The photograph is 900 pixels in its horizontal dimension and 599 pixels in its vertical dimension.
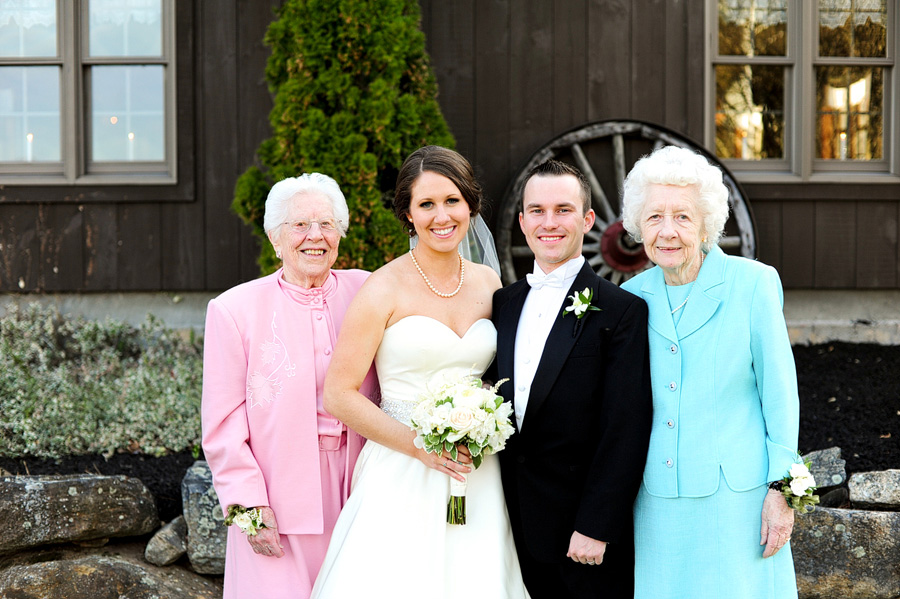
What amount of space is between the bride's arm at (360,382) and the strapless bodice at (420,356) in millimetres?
71

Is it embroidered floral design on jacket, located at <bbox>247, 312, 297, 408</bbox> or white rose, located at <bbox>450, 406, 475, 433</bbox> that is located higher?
embroidered floral design on jacket, located at <bbox>247, 312, 297, 408</bbox>

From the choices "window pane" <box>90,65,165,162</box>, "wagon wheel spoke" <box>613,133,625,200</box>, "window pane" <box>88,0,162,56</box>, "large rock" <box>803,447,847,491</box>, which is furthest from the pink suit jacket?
"window pane" <box>88,0,162,56</box>

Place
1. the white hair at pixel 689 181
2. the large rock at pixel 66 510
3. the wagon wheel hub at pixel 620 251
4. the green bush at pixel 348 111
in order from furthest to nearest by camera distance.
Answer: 1. the wagon wheel hub at pixel 620 251
2. the green bush at pixel 348 111
3. the large rock at pixel 66 510
4. the white hair at pixel 689 181

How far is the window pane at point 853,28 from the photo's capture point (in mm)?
6906

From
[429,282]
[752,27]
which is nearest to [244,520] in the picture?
[429,282]

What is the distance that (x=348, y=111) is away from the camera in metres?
5.26

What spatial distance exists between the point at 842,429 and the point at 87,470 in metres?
4.46

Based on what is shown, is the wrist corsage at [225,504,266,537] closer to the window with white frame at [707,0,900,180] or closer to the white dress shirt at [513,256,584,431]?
the white dress shirt at [513,256,584,431]

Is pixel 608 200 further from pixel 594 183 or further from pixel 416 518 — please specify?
pixel 416 518

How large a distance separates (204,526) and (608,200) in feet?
13.7

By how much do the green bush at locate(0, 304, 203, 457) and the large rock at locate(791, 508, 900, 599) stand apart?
11.4 feet

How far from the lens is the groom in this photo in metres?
2.57

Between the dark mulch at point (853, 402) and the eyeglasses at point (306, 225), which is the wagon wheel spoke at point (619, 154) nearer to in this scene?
the dark mulch at point (853, 402)

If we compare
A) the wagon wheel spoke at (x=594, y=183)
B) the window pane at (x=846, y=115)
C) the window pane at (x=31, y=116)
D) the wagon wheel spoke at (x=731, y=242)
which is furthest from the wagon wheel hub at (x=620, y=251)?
the window pane at (x=31, y=116)
